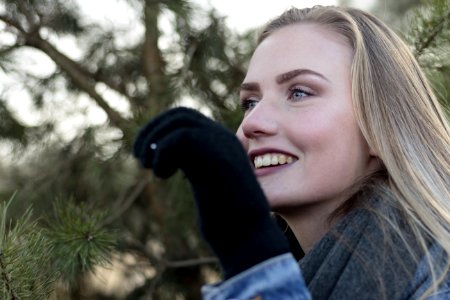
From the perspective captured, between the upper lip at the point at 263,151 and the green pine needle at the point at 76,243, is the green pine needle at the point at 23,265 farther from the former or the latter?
the upper lip at the point at 263,151

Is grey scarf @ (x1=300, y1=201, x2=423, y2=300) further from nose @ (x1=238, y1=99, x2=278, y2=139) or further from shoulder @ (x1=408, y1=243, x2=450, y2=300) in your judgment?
nose @ (x1=238, y1=99, x2=278, y2=139)

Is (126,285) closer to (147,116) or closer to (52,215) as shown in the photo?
(52,215)

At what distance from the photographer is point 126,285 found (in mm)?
1903

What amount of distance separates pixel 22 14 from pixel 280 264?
1013 mm

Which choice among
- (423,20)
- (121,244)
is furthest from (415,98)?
(121,244)

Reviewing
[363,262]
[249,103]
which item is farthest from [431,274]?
[249,103]

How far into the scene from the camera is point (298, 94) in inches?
42.7

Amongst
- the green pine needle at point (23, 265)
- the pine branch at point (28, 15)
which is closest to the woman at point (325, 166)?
the green pine needle at point (23, 265)

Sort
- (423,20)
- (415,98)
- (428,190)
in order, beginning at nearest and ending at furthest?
(428,190) < (415,98) < (423,20)

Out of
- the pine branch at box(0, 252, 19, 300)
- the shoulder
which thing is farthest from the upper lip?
the pine branch at box(0, 252, 19, 300)

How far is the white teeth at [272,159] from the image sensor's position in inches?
41.7

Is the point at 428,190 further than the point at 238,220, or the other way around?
the point at 428,190

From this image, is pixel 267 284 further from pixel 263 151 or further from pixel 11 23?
pixel 11 23

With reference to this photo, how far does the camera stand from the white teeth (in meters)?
1.06
